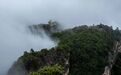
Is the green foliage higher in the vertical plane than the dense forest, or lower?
lower

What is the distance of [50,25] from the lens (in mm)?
145375

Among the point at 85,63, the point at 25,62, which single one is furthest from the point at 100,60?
the point at 25,62

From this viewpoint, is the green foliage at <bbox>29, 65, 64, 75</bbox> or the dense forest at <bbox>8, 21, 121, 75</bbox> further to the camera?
the dense forest at <bbox>8, 21, 121, 75</bbox>

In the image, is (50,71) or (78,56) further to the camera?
(78,56)

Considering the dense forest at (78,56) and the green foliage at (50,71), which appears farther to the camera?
the dense forest at (78,56)

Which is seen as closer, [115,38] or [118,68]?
[118,68]

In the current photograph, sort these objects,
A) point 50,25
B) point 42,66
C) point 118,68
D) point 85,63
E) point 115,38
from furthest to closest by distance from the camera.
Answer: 1. point 50,25
2. point 115,38
3. point 118,68
4. point 85,63
5. point 42,66

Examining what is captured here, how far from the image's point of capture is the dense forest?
10181 centimetres

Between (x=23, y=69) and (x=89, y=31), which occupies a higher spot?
(x=89, y=31)

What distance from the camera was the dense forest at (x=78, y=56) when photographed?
334 feet

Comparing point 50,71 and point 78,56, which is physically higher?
point 78,56

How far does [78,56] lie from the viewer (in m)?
111

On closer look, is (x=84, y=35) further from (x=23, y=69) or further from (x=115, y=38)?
(x=23, y=69)

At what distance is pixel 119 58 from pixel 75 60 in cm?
1606
